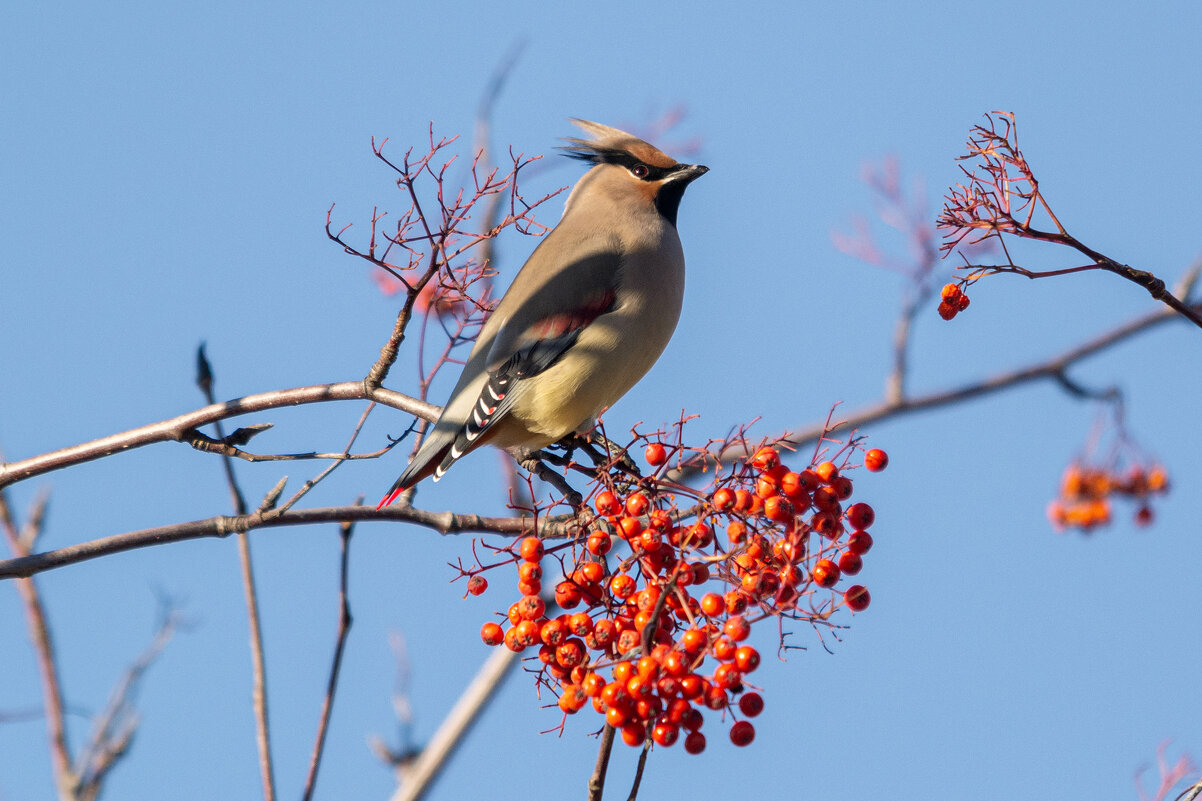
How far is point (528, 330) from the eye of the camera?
3932 millimetres

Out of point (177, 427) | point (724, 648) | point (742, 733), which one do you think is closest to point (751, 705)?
point (742, 733)

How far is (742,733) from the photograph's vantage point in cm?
210

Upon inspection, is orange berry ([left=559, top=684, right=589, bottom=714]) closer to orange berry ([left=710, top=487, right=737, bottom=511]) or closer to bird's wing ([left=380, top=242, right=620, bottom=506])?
orange berry ([left=710, top=487, right=737, bottom=511])

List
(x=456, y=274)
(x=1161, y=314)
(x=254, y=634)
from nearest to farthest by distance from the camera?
(x=254, y=634), (x=456, y=274), (x=1161, y=314)

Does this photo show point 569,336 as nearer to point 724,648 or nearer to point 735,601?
point 735,601

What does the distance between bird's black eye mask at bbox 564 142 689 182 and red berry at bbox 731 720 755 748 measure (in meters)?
2.84

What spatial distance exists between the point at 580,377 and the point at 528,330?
0.88 ft

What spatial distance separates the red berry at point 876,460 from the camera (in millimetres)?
2523

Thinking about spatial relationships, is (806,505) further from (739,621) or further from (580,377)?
(580,377)

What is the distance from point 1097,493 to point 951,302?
341 centimetres

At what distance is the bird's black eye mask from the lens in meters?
4.67

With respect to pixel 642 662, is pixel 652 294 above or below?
above

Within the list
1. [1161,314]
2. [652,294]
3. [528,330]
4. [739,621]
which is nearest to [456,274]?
[528,330]

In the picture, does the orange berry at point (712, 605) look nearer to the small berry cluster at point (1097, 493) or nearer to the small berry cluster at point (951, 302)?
the small berry cluster at point (951, 302)
